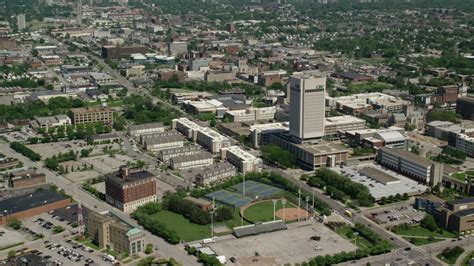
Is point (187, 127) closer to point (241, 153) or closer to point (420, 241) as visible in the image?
point (241, 153)

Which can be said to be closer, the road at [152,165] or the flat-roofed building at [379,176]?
the flat-roofed building at [379,176]

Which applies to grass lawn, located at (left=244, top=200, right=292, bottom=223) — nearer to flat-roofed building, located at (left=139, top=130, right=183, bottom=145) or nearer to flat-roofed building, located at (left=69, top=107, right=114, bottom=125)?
flat-roofed building, located at (left=139, top=130, right=183, bottom=145)

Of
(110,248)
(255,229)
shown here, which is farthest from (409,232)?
(110,248)

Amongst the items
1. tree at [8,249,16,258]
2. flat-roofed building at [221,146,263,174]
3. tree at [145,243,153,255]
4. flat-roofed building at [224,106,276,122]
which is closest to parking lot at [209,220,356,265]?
tree at [145,243,153,255]

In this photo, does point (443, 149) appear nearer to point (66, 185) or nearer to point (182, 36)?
point (66, 185)

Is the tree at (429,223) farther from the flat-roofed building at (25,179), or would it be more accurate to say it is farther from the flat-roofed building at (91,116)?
the flat-roofed building at (91,116)

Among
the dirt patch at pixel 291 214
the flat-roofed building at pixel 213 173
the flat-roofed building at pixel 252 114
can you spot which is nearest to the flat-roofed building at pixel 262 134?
the flat-roofed building at pixel 213 173
